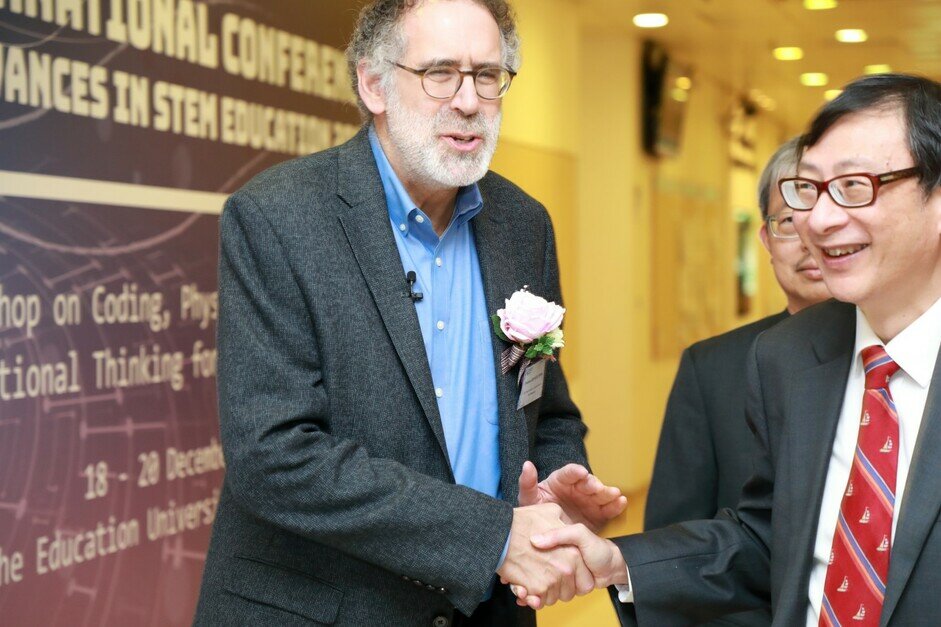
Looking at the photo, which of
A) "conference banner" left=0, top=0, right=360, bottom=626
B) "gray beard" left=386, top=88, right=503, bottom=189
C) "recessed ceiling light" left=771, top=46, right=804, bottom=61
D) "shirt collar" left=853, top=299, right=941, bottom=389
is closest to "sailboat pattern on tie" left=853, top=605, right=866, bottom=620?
"shirt collar" left=853, top=299, right=941, bottom=389

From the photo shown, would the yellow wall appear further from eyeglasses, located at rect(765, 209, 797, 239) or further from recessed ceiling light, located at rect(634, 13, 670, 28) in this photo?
eyeglasses, located at rect(765, 209, 797, 239)

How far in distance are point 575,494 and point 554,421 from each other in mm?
286

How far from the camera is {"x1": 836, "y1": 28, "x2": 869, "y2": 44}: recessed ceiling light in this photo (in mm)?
9375

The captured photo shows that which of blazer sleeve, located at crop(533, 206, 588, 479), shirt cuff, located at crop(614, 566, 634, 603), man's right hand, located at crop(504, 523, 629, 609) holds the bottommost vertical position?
shirt cuff, located at crop(614, 566, 634, 603)

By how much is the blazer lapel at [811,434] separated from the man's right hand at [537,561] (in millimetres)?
458

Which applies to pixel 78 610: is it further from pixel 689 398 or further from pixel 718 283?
pixel 718 283

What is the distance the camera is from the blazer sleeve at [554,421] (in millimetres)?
2566

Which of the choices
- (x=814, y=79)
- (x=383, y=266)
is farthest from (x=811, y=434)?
(x=814, y=79)

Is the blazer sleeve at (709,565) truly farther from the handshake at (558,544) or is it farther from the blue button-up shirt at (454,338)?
the blue button-up shirt at (454,338)

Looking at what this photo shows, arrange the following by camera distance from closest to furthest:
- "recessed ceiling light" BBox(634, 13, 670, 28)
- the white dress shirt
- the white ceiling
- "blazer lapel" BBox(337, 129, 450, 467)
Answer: the white dress shirt
"blazer lapel" BBox(337, 129, 450, 467)
the white ceiling
"recessed ceiling light" BBox(634, 13, 670, 28)

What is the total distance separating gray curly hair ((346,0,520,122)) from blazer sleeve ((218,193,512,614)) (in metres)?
0.49

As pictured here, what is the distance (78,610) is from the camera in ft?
10.5

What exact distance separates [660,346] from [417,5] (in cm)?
844

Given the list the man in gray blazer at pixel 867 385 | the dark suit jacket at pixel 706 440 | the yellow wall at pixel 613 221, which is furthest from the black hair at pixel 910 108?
the yellow wall at pixel 613 221
